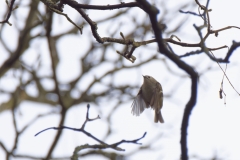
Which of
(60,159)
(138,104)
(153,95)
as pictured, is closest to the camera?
(153,95)

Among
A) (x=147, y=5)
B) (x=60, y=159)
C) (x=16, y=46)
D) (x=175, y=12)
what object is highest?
(x=175, y=12)

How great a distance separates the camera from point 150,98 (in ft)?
10.1

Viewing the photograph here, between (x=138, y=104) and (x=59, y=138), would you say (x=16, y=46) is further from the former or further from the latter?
(x=138, y=104)

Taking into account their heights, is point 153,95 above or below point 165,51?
above

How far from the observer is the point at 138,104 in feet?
10.7

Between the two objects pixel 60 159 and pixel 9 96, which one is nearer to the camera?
pixel 60 159

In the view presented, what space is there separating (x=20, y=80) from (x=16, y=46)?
90 cm

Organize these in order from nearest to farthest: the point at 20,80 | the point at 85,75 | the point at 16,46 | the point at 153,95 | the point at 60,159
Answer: the point at 153,95, the point at 60,159, the point at 20,80, the point at 16,46, the point at 85,75

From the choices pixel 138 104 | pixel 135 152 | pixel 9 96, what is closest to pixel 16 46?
pixel 9 96

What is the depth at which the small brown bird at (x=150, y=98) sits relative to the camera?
2.75 m

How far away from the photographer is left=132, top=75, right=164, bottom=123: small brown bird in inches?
108

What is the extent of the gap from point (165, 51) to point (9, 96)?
7783mm

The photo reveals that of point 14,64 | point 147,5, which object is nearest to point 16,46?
point 14,64

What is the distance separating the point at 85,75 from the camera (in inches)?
374
